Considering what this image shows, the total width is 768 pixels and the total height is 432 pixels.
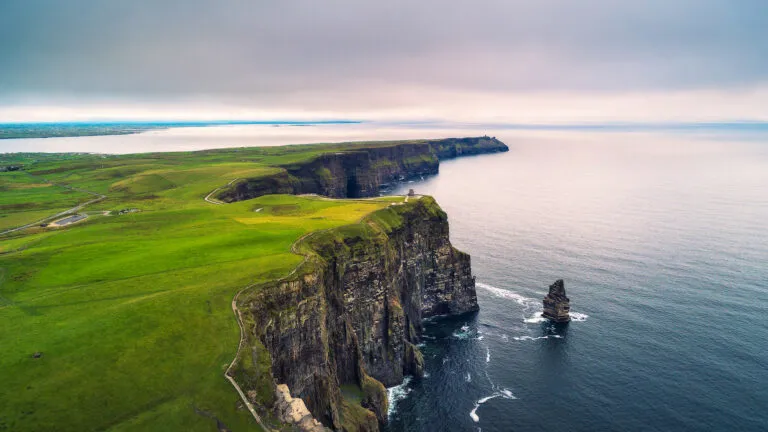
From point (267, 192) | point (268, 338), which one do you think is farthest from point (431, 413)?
point (267, 192)

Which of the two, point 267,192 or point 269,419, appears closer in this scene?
point 269,419

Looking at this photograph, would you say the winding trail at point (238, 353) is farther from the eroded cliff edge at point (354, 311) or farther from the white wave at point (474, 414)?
the white wave at point (474, 414)

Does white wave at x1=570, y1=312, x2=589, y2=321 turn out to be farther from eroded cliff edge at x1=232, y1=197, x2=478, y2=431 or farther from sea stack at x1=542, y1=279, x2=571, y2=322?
eroded cliff edge at x1=232, y1=197, x2=478, y2=431

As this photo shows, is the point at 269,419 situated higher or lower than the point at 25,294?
lower

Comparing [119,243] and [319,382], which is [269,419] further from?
[119,243]

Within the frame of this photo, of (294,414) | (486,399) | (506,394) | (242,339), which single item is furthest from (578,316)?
(242,339)

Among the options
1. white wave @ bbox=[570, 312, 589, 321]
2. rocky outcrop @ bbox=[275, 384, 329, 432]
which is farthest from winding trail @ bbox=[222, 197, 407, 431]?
white wave @ bbox=[570, 312, 589, 321]
